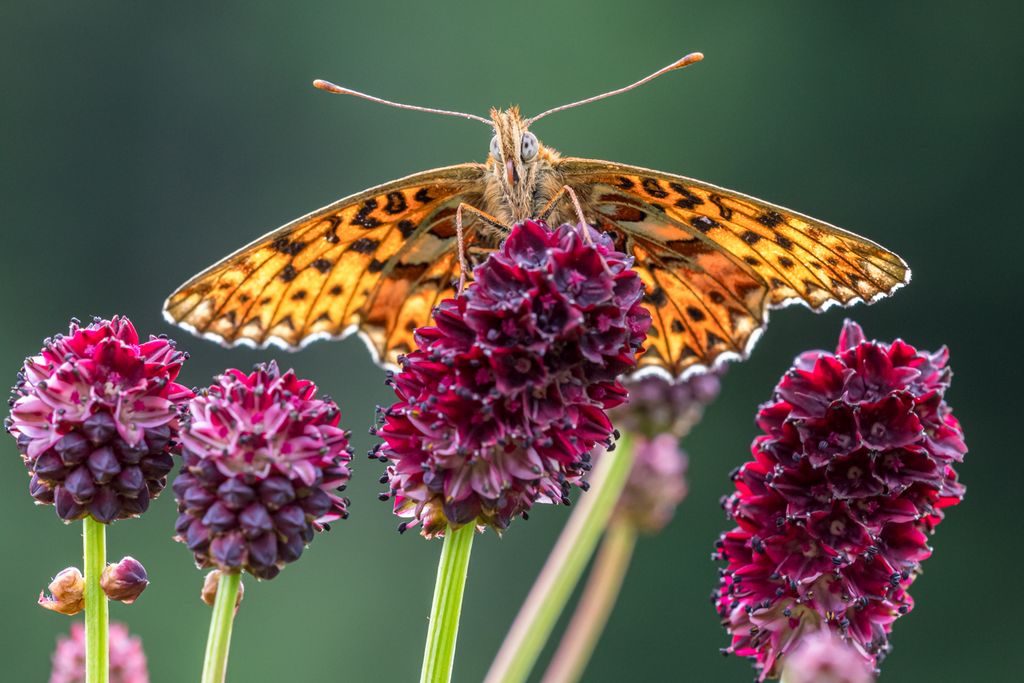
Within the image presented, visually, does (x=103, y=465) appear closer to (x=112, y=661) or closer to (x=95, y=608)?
(x=95, y=608)

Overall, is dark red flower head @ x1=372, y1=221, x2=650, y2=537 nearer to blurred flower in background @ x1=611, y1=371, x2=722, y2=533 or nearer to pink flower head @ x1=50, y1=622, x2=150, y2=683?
pink flower head @ x1=50, y1=622, x2=150, y2=683

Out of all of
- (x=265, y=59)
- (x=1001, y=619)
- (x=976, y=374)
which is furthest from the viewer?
(x=265, y=59)

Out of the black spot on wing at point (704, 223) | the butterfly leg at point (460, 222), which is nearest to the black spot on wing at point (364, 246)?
the butterfly leg at point (460, 222)

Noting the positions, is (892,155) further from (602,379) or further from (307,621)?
(602,379)

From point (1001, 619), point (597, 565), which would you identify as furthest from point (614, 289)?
point (1001, 619)

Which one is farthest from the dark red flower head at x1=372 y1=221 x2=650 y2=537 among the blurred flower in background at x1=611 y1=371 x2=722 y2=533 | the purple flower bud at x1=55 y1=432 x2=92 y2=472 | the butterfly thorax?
the blurred flower in background at x1=611 y1=371 x2=722 y2=533

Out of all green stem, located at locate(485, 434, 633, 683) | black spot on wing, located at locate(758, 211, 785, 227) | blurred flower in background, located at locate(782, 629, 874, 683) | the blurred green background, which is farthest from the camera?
the blurred green background
